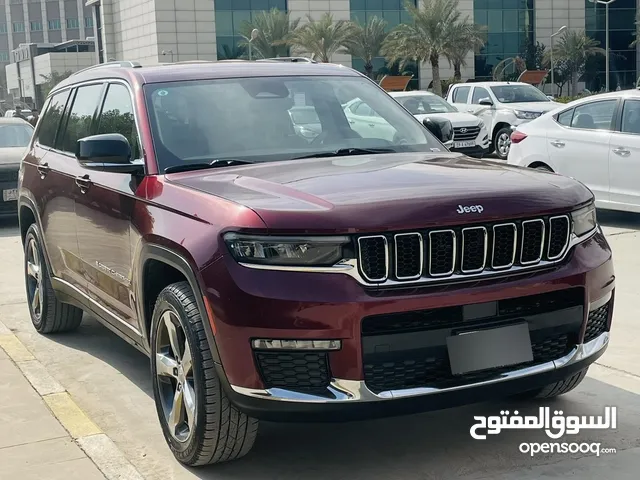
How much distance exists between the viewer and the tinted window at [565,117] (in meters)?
10.9

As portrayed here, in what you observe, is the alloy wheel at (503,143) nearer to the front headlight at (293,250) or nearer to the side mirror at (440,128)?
the side mirror at (440,128)

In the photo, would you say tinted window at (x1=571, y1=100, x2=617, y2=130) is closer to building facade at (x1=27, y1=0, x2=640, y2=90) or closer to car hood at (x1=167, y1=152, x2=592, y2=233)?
car hood at (x1=167, y1=152, x2=592, y2=233)

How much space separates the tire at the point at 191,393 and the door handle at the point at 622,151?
7148 millimetres

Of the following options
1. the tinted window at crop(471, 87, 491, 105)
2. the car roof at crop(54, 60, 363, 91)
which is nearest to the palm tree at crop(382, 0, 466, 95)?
the tinted window at crop(471, 87, 491, 105)

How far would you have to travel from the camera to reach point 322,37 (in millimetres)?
55562

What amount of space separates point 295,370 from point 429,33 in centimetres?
5150

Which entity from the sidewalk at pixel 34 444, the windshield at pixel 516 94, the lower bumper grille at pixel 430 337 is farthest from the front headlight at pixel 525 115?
the lower bumper grille at pixel 430 337

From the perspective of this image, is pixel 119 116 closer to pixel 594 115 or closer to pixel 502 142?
pixel 594 115

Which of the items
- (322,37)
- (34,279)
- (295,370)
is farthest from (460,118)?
(322,37)

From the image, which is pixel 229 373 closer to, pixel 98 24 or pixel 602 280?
pixel 602 280

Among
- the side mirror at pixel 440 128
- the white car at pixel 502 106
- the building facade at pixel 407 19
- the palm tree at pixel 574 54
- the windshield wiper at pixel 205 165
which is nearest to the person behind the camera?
the windshield wiper at pixel 205 165

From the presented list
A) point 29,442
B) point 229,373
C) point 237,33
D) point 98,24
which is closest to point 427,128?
point 229,373

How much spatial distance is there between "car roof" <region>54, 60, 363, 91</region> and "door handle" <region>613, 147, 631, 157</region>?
5.32 meters

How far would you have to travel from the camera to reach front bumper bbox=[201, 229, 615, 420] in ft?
11.3
